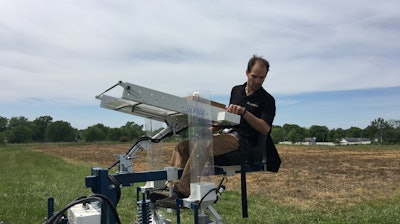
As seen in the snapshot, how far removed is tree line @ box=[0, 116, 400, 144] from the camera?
123188 mm

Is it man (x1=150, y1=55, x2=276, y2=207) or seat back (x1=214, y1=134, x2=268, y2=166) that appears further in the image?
seat back (x1=214, y1=134, x2=268, y2=166)

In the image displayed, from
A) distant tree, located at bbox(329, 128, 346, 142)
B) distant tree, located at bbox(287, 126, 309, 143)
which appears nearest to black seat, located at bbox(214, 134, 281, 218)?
distant tree, located at bbox(287, 126, 309, 143)

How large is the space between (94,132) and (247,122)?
12830 centimetres

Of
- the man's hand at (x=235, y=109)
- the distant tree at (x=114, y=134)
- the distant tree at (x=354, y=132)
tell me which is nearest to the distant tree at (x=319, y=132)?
the distant tree at (x=354, y=132)

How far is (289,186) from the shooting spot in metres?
15.6

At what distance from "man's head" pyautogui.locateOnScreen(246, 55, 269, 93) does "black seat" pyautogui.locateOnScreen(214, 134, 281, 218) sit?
1.99 ft

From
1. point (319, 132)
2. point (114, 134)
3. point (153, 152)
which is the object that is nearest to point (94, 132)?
point (114, 134)

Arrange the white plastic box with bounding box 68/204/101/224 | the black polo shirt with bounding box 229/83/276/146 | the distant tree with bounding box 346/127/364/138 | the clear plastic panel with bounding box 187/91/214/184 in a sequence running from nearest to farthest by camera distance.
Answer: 1. the white plastic box with bounding box 68/204/101/224
2. the clear plastic panel with bounding box 187/91/214/184
3. the black polo shirt with bounding box 229/83/276/146
4. the distant tree with bounding box 346/127/364/138

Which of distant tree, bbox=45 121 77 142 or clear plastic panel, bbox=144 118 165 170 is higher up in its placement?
distant tree, bbox=45 121 77 142

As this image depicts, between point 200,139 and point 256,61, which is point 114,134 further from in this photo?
point 200,139

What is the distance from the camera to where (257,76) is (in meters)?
4.64

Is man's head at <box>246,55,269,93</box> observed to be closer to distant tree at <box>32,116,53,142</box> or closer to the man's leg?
the man's leg

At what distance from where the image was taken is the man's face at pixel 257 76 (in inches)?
182

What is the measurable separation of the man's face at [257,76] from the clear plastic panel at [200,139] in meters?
0.94
